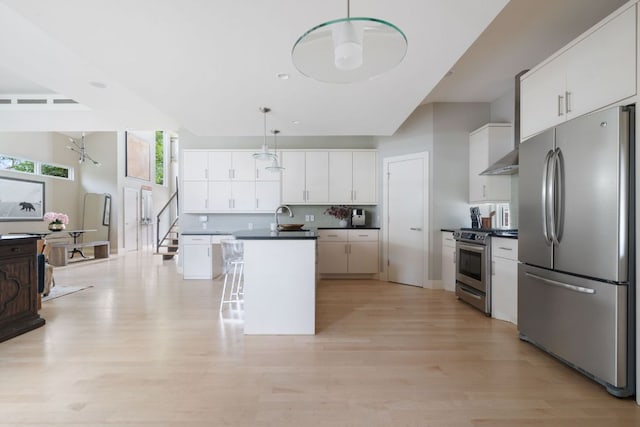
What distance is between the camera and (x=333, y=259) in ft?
17.1

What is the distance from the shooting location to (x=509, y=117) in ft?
13.8

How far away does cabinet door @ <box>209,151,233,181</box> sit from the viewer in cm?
559

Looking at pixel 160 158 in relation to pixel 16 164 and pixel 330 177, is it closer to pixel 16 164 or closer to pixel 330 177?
pixel 16 164

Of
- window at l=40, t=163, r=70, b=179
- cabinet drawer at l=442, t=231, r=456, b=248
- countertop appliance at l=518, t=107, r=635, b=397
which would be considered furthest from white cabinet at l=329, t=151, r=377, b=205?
window at l=40, t=163, r=70, b=179

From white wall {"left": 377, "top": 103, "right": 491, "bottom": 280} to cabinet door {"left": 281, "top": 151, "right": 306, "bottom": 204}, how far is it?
2.26m

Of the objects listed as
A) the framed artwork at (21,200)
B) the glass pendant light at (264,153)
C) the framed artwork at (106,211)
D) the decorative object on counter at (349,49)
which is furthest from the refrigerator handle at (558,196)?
the framed artwork at (106,211)

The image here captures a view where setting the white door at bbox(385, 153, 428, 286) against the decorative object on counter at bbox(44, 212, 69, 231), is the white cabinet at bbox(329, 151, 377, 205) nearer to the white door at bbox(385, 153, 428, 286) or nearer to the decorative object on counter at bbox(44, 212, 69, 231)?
the white door at bbox(385, 153, 428, 286)

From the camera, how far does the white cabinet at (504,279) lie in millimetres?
3039

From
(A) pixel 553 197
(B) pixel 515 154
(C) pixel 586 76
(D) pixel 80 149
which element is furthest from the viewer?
(D) pixel 80 149

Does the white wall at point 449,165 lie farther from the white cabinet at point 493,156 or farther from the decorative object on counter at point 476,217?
the white cabinet at point 493,156

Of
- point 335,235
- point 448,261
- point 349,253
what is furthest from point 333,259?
point 448,261

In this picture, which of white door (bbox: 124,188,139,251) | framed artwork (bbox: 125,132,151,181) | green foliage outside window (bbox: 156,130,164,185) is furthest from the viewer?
green foliage outside window (bbox: 156,130,164,185)

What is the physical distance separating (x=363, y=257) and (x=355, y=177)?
146 centimetres

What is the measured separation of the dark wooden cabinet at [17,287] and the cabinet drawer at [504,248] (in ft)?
15.9
